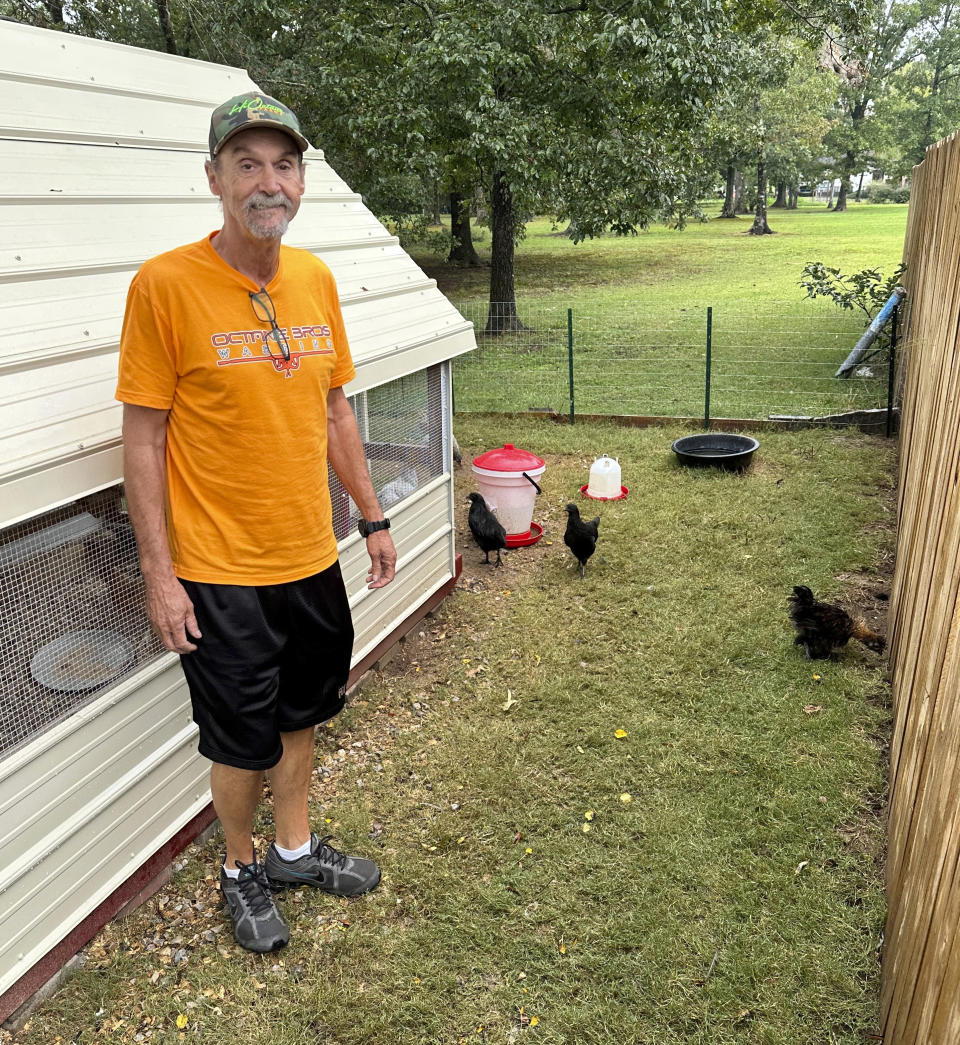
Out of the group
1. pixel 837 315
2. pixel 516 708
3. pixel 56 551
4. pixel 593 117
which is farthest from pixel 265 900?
pixel 837 315

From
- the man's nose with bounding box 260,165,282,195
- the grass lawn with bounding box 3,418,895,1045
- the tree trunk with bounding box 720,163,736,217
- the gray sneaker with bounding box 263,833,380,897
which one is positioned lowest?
the grass lawn with bounding box 3,418,895,1045

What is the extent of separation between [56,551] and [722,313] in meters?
Result: 15.5

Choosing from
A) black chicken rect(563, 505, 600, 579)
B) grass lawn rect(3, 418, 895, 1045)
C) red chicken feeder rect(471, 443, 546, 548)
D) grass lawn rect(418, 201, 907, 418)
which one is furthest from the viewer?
grass lawn rect(418, 201, 907, 418)

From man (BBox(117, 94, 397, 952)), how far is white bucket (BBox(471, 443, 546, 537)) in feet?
10.7

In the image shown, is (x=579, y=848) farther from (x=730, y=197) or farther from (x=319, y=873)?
(x=730, y=197)

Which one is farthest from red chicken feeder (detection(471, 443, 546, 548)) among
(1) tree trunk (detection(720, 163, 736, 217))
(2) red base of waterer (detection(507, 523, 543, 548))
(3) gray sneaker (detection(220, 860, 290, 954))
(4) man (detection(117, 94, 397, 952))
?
(1) tree trunk (detection(720, 163, 736, 217))

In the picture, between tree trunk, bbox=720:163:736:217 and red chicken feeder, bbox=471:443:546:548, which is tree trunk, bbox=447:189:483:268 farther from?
tree trunk, bbox=720:163:736:217

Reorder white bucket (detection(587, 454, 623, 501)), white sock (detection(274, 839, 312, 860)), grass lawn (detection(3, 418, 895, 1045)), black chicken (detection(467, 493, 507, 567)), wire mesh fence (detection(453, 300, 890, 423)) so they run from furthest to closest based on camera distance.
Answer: wire mesh fence (detection(453, 300, 890, 423)) → white bucket (detection(587, 454, 623, 501)) → black chicken (detection(467, 493, 507, 567)) → white sock (detection(274, 839, 312, 860)) → grass lawn (detection(3, 418, 895, 1045))

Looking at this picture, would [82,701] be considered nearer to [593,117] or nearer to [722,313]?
[593,117]

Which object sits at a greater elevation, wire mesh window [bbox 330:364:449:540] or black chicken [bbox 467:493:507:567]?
wire mesh window [bbox 330:364:449:540]

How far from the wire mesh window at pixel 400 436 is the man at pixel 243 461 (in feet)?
4.60

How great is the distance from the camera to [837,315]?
15102mm

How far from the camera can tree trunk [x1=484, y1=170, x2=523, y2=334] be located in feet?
48.4

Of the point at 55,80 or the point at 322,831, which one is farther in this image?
the point at 322,831
